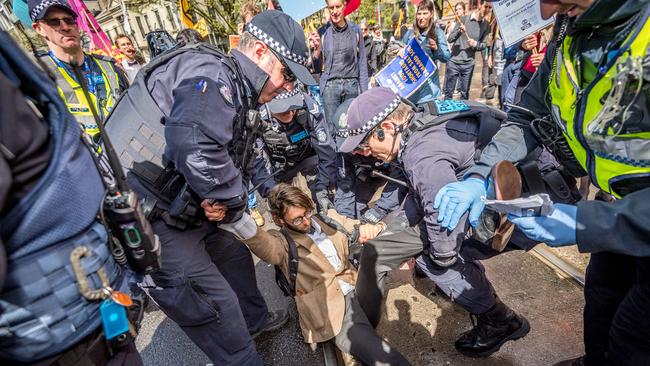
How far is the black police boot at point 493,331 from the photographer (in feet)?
6.07

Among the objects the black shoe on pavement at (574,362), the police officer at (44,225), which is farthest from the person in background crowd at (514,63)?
the police officer at (44,225)

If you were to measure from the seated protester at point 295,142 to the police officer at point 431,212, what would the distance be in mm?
960

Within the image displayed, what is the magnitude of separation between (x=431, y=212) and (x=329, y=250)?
82 cm

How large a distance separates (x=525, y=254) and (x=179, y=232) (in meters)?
2.58

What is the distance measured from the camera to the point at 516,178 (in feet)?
4.03

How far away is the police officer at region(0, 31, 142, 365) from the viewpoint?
686 millimetres

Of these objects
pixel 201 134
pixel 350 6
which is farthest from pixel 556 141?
pixel 350 6

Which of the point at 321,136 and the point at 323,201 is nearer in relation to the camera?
the point at 321,136

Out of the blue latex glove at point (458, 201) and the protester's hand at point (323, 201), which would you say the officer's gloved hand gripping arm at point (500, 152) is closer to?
the blue latex glove at point (458, 201)

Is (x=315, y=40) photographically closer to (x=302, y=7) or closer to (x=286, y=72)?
(x=302, y=7)

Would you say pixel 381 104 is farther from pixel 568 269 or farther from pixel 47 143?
pixel 568 269

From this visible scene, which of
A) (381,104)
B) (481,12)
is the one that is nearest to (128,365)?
(381,104)

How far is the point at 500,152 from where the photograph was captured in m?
1.55

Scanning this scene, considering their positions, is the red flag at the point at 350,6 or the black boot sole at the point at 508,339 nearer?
the black boot sole at the point at 508,339
